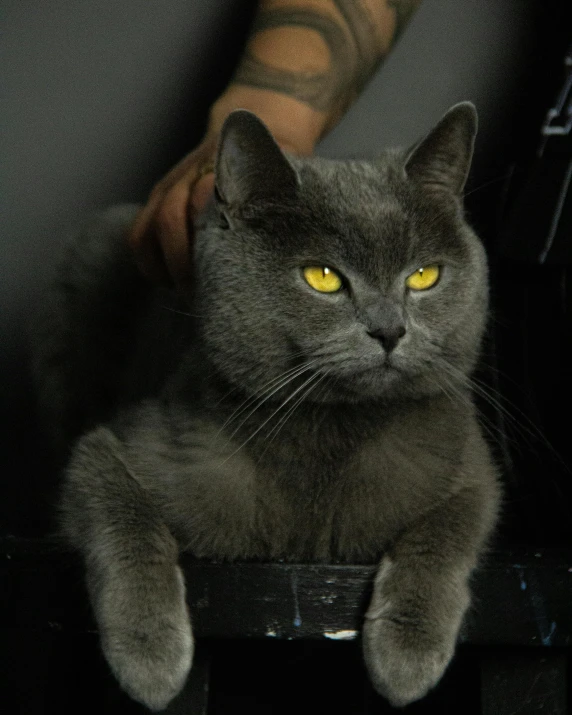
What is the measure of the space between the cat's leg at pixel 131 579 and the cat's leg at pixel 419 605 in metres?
0.19

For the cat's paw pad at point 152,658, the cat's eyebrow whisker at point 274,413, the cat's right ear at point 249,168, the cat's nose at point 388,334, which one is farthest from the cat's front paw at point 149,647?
the cat's right ear at point 249,168

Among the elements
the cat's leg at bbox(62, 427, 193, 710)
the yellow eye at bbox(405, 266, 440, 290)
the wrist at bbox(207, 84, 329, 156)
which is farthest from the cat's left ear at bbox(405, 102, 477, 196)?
the cat's leg at bbox(62, 427, 193, 710)

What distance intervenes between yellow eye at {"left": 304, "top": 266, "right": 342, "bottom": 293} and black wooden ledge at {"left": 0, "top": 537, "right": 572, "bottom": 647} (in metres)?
0.29

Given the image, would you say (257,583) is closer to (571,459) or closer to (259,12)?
(571,459)

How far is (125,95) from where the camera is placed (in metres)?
1.67

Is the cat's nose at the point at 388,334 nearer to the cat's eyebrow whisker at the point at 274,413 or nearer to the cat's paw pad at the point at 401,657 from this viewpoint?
the cat's eyebrow whisker at the point at 274,413

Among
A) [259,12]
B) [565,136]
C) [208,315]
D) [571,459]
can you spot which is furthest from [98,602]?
[259,12]

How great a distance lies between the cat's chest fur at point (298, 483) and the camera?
0.88 meters

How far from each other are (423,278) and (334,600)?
14.1 inches

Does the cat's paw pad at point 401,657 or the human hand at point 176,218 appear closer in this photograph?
the cat's paw pad at point 401,657

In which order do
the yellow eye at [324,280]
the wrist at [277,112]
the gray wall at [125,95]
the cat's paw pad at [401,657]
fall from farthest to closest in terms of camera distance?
1. the gray wall at [125,95]
2. the wrist at [277,112]
3. the yellow eye at [324,280]
4. the cat's paw pad at [401,657]

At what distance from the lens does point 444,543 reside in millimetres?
854

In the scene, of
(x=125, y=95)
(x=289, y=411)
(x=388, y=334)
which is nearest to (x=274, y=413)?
(x=289, y=411)

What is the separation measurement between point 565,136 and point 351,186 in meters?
0.45
